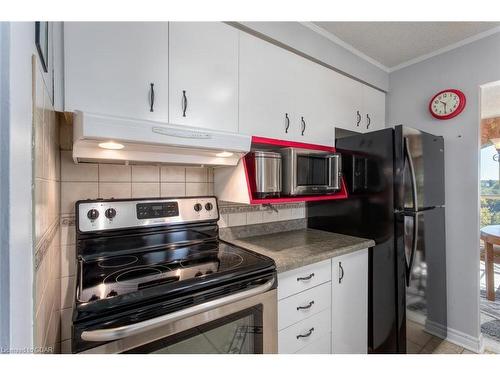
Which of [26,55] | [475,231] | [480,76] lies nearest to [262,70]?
[26,55]

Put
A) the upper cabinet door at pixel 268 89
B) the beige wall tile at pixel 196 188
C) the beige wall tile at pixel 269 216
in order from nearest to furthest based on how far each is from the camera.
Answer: the upper cabinet door at pixel 268 89 < the beige wall tile at pixel 196 188 < the beige wall tile at pixel 269 216

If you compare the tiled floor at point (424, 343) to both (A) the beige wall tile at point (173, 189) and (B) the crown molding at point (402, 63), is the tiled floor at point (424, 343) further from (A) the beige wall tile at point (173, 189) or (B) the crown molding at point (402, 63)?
(B) the crown molding at point (402, 63)

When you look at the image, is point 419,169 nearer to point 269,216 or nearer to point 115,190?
point 269,216

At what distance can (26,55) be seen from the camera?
1.53 feet

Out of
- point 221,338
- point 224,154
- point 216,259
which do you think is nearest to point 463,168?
point 224,154

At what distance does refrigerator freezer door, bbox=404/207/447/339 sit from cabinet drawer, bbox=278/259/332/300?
630 mm

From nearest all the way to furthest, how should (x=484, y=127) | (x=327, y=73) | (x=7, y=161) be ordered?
(x=7, y=161), (x=327, y=73), (x=484, y=127)

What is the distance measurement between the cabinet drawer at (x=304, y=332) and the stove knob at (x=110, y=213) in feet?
3.37

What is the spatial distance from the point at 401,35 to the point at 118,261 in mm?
2444

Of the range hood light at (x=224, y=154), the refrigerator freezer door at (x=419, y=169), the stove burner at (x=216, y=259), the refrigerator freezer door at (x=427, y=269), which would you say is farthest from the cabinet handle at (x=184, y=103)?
the refrigerator freezer door at (x=427, y=269)

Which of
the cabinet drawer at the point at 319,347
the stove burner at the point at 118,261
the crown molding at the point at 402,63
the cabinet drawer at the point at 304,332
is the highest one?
the crown molding at the point at 402,63

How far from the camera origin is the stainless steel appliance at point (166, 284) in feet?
2.45
